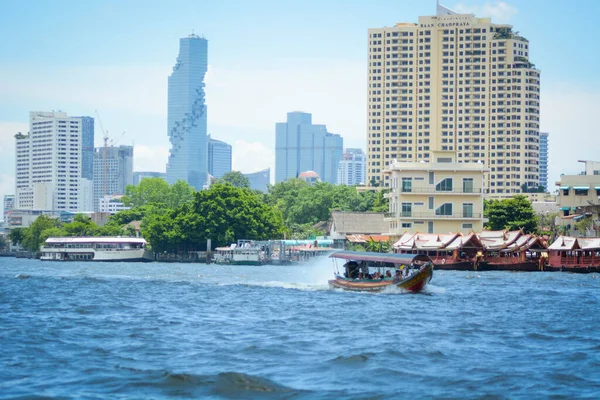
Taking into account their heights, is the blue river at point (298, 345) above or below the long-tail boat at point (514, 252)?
below

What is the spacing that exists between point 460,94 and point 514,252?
99157mm

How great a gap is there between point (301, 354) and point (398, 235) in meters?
70.7

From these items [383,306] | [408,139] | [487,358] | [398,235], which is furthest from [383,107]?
[487,358]

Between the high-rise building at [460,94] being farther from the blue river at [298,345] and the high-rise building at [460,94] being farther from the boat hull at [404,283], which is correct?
the blue river at [298,345]

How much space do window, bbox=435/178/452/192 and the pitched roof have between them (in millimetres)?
23891

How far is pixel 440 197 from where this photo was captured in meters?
97.1

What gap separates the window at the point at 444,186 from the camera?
96.9 meters

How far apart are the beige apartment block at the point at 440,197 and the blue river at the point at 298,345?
1819 inches

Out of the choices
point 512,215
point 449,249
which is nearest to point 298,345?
point 449,249

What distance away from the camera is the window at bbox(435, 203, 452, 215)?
97.1 metres

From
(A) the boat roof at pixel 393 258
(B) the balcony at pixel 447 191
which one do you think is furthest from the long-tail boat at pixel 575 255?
(A) the boat roof at pixel 393 258

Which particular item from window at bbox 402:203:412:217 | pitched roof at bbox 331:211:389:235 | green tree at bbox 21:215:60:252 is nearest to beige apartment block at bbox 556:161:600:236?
window at bbox 402:203:412:217

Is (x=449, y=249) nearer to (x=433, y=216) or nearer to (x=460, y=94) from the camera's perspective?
(x=433, y=216)

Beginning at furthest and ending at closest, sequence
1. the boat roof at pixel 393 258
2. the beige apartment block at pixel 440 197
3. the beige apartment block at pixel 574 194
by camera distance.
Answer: the beige apartment block at pixel 574 194 → the beige apartment block at pixel 440 197 → the boat roof at pixel 393 258
